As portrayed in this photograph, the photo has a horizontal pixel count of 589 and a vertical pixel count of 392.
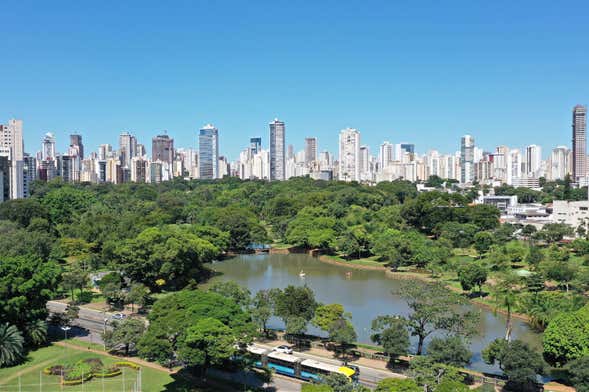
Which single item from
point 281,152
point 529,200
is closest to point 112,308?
point 529,200

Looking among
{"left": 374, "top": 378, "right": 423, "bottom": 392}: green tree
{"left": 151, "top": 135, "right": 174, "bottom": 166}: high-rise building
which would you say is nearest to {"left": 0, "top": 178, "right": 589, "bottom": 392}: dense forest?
{"left": 374, "top": 378, "right": 423, "bottom": 392}: green tree

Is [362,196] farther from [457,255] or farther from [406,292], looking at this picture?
[406,292]

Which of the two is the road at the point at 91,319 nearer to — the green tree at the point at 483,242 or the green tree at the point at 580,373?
the green tree at the point at 580,373

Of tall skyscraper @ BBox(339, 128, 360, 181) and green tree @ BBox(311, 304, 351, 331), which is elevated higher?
tall skyscraper @ BBox(339, 128, 360, 181)

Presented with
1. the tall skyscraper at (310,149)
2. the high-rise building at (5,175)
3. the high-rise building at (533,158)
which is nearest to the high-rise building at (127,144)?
the tall skyscraper at (310,149)

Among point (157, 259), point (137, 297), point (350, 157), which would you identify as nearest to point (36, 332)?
point (137, 297)

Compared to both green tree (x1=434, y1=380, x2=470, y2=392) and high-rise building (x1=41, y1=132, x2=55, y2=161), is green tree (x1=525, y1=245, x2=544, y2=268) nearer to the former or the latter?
green tree (x1=434, y1=380, x2=470, y2=392)

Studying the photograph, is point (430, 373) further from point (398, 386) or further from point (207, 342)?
point (207, 342)
